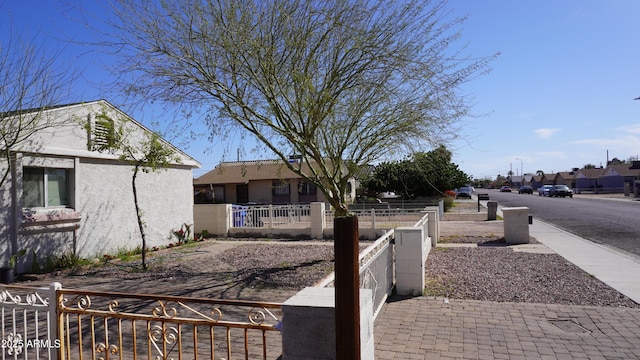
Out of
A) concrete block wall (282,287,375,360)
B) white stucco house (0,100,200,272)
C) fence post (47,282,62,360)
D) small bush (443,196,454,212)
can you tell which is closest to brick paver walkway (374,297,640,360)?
concrete block wall (282,287,375,360)

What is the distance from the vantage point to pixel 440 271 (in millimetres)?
9508

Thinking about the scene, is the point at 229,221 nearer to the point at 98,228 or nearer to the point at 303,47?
the point at 98,228

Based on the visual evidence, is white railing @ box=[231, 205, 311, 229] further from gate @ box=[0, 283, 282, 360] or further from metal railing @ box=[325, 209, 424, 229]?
gate @ box=[0, 283, 282, 360]

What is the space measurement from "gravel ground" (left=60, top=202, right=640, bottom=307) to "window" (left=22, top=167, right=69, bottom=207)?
202cm

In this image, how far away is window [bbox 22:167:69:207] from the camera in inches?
413

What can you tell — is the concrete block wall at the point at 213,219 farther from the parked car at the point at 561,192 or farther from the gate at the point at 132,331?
the parked car at the point at 561,192

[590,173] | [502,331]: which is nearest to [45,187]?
[502,331]

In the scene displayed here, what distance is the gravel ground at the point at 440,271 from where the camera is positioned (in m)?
7.55

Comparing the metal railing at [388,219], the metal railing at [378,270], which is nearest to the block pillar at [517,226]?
the metal railing at [388,219]

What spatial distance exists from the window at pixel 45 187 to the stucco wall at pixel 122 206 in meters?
0.39

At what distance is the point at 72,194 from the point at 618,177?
85154mm

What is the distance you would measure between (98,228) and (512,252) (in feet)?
39.1

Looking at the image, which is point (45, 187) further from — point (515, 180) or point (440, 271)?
point (515, 180)

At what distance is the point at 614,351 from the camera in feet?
16.0
